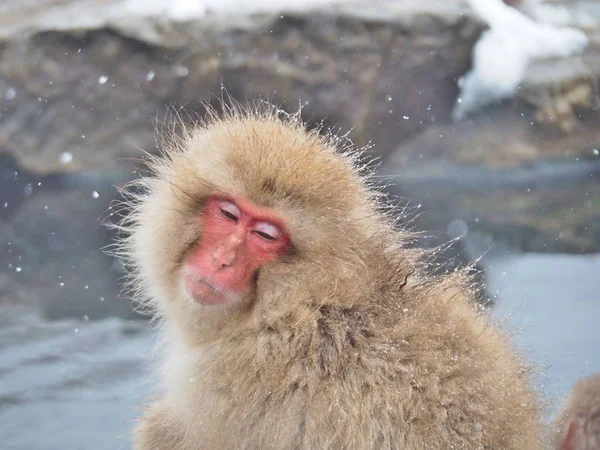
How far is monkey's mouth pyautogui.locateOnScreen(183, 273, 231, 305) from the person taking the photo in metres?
2.07

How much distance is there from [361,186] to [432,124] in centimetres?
277

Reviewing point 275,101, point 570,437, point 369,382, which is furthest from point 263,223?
point 275,101

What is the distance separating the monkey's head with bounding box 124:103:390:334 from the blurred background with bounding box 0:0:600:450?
255 cm

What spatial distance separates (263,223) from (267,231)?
2 centimetres

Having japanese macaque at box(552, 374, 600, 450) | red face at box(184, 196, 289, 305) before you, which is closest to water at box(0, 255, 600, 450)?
japanese macaque at box(552, 374, 600, 450)

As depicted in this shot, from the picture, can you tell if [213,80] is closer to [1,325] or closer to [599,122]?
[1,325]

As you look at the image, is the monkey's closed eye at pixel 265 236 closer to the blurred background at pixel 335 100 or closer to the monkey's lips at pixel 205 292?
the monkey's lips at pixel 205 292

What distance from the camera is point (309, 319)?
198 centimetres

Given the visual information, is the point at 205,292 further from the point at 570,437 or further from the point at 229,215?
the point at 570,437

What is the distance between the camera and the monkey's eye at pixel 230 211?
2.11 m

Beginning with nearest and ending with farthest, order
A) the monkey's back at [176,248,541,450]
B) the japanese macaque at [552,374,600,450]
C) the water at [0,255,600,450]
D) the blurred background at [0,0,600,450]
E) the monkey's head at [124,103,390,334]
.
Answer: the monkey's back at [176,248,541,450] < the monkey's head at [124,103,390,334] < the japanese macaque at [552,374,600,450] < the water at [0,255,600,450] < the blurred background at [0,0,600,450]

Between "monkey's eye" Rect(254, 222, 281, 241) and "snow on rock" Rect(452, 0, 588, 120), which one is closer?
"monkey's eye" Rect(254, 222, 281, 241)

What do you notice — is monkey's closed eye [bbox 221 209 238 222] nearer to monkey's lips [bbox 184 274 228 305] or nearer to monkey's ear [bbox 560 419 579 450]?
monkey's lips [bbox 184 274 228 305]

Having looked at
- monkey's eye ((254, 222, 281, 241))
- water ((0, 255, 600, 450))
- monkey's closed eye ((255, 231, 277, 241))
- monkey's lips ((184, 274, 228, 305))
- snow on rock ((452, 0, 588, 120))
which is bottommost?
water ((0, 255, 600, 450))
